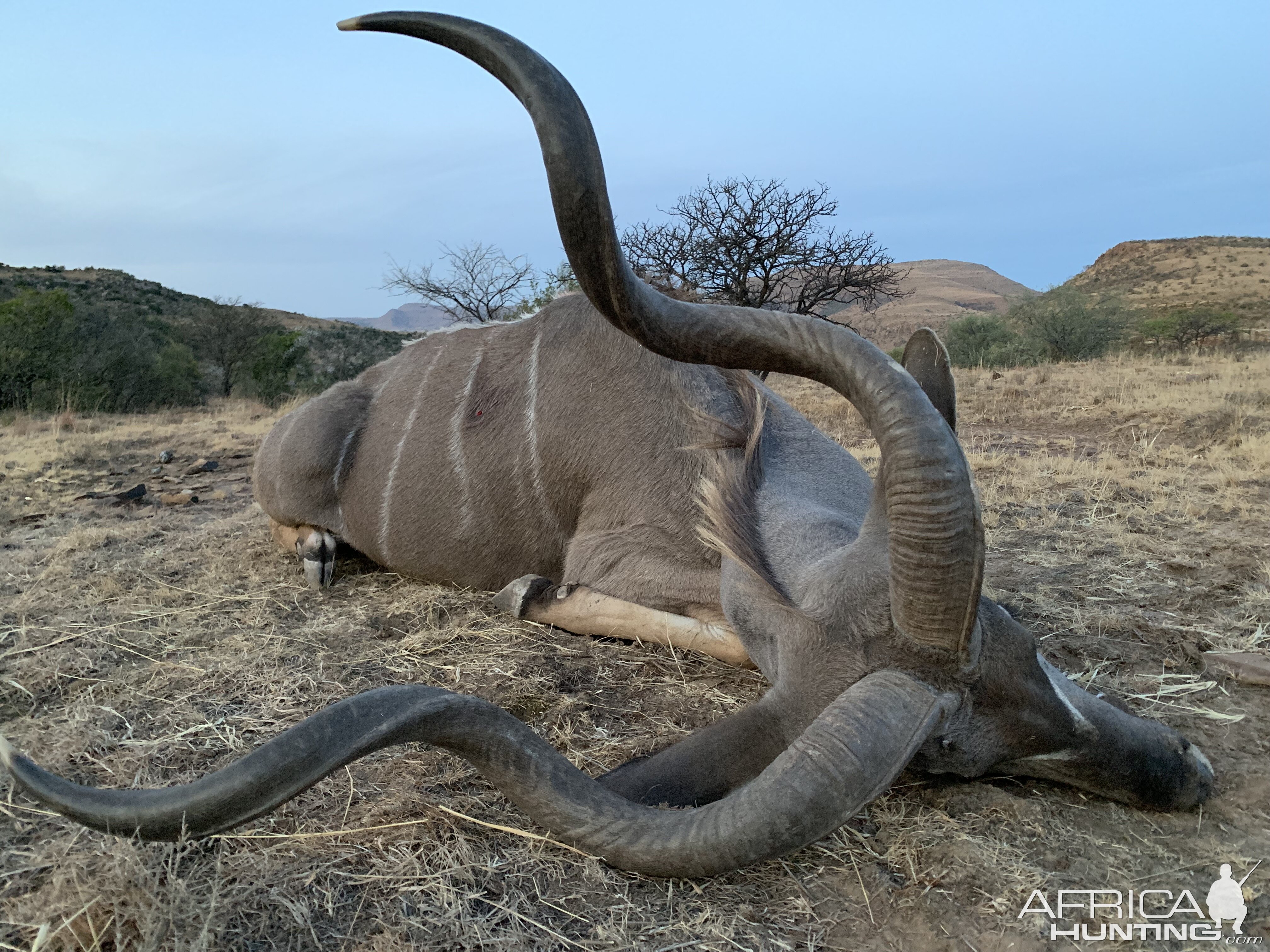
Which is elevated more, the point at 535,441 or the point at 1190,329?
the point at 1190,329

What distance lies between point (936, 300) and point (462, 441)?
90.0m

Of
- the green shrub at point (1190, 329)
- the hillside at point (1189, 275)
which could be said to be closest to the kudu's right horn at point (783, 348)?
the green shrub at point (1190, 329)

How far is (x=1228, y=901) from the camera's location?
1806mm

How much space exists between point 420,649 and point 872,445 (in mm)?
5578

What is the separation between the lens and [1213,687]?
9.35 ft

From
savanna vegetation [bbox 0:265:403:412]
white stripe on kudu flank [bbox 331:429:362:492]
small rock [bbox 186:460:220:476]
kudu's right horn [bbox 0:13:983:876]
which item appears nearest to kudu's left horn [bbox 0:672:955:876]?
kudu's right horn [bbox 0:13:983:876]

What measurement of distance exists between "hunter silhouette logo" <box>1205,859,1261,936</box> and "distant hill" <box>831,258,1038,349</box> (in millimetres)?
26582

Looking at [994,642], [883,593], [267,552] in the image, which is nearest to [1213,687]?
[994,642]

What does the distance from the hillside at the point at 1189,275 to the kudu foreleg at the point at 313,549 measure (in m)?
36.2

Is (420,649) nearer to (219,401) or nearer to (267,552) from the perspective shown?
(267,552)

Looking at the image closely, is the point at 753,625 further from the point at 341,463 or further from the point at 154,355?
the point at 154,355

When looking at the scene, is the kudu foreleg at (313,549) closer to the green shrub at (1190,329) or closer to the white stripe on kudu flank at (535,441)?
the white stripe on kudu flank at (535,441)

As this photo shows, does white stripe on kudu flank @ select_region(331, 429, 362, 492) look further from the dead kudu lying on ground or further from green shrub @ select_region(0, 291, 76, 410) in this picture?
green shrub @ select_region(0, 291, 76, 410)

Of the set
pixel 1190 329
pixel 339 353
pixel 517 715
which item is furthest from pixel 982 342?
pixel 517 715
